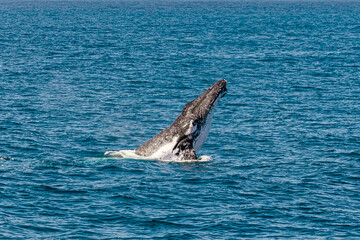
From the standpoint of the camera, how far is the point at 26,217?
23906 mm


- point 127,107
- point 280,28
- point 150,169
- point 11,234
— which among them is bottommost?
point 11,234

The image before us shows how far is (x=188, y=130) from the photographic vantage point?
3231 cm

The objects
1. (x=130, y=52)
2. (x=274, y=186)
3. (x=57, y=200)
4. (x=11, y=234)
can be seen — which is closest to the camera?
(x=11, y=234)

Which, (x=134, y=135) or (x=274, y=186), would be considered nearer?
(x=274, y=186)

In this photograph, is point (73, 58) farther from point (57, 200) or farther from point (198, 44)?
point (57, 200)

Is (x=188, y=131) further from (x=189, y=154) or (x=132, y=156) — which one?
(x=132, y=156)

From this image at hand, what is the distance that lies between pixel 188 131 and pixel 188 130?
0.17 ft

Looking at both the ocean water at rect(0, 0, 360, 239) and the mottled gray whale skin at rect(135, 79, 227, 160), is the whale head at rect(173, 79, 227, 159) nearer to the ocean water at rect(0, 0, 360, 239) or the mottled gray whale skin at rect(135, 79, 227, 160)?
the mottled gray whale skin at rect(135, 79, 227, 160)

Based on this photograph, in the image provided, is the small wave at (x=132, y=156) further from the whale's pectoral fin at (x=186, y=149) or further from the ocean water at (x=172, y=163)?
the ocean water at (x=172, y=163)

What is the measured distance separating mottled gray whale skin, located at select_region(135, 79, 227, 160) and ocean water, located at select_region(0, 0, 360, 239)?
874 mm

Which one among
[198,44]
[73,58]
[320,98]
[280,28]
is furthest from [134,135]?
[280,28]

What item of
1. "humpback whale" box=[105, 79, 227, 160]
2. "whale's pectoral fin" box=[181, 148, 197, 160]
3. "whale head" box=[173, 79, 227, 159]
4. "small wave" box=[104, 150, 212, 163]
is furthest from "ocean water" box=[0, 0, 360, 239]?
"whale head" box=[173, 79, 227, 159]

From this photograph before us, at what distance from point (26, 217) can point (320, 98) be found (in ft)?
113

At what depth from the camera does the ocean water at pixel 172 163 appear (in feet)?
78.7
